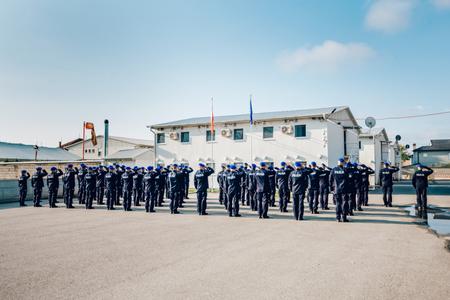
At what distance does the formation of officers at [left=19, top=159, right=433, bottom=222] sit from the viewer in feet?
36.8

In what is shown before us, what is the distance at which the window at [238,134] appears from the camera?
2711cm

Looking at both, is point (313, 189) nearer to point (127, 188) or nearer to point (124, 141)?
point (127, 188)

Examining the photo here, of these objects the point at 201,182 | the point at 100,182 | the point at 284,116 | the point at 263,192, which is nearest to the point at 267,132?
the point at 284,116

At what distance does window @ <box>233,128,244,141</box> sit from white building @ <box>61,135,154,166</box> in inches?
554

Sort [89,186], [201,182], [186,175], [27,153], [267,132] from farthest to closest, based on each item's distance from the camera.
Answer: [27,153] < [267,132] < [186,175] < [89,186] < [201,182]

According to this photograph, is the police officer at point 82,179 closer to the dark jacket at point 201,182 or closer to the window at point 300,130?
the dark jacket at point 201,182

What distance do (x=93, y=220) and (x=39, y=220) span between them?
2087 mm

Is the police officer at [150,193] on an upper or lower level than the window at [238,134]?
lower

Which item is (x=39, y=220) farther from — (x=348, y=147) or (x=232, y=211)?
(x=348, y=147)

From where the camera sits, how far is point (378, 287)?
15.6 feet

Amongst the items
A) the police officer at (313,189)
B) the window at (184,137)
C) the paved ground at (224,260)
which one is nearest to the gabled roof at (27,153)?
the window at (184,137)

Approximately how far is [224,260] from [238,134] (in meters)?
21.3

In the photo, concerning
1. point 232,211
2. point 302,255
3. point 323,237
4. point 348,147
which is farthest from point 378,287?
point 348,147

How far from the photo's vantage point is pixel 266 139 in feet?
85.0
